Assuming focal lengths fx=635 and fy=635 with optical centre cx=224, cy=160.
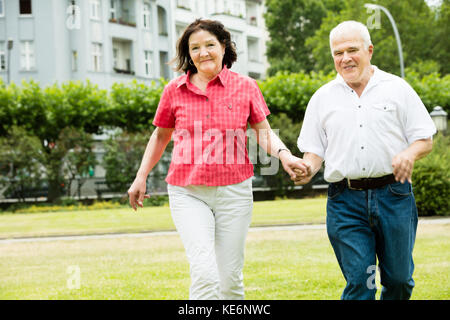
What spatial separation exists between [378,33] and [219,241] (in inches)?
1359

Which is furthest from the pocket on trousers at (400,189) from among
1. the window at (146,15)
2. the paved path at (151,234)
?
the window at (146,15)

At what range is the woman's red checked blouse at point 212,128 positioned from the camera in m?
4.11

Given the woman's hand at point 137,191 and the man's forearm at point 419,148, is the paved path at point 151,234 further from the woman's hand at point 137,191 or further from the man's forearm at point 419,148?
the man's forearm at point 419,148

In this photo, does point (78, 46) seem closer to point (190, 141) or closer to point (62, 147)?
point (62, 147)

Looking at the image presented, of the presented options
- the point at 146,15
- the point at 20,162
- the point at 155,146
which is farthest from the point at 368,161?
the point at 146,15

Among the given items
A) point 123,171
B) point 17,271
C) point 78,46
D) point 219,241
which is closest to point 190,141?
point 219,241

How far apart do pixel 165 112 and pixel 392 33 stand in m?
37.2

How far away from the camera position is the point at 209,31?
431 centimetres

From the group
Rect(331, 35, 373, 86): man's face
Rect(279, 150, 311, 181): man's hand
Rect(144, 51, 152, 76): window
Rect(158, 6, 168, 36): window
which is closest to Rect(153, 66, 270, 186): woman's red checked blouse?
Rect(279, 150, 311, 181): man's hand

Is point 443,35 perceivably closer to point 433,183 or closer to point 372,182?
point 433,183

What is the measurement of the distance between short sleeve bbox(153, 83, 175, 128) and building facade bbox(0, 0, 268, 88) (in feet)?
105

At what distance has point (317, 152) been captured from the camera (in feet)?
13.5

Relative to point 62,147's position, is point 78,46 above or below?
above
